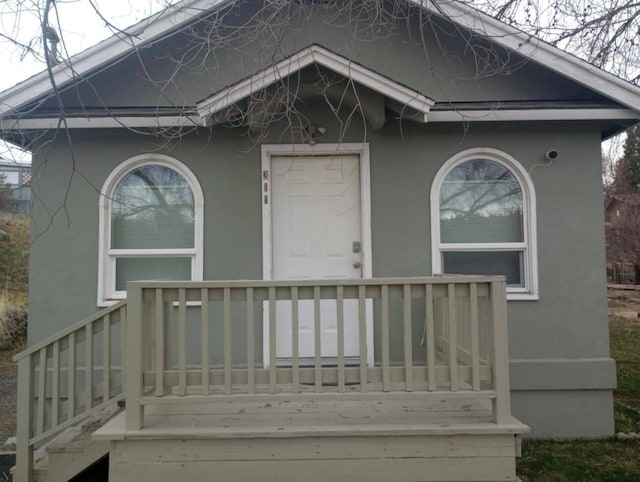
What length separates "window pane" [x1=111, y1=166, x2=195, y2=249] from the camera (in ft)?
16.8

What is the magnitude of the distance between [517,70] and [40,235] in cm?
569

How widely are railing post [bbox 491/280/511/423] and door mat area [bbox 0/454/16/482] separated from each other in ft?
14.0

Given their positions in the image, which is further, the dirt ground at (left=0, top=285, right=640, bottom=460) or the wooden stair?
the dirt ground at (left=0, top=285, right=640, bottom=460)

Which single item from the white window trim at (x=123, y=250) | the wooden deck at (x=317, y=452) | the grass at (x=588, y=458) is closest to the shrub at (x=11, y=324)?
the white window trim at (x=123, y=250)

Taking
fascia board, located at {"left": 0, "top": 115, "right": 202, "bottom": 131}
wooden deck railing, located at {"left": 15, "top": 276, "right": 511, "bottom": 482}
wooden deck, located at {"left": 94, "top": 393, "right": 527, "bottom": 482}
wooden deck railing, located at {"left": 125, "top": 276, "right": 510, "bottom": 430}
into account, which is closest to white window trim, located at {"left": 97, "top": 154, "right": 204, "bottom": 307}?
fascia board, located at {"left": 0, "top": 115, "right": 202, "bottom": 131}

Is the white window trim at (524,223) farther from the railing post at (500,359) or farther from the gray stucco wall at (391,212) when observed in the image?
the railing post at (500,359)

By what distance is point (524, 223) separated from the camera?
16.6 ft

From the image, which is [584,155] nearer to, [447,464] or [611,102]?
[611,102]

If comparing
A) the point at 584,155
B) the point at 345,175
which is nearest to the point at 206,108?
the point at 345,175

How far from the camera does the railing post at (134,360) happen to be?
3256 mm

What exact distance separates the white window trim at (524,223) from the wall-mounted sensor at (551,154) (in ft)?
0.99

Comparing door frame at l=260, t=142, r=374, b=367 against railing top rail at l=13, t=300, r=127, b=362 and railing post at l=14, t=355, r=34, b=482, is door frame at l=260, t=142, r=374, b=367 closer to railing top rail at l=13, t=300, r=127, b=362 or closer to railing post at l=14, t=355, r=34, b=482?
railing top rail at l=13, t=300, r=127, b=362

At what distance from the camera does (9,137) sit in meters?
5.21

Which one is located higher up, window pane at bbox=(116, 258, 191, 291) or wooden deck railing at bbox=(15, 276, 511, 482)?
window pane at bbox=(116, 258, 191, 291)
